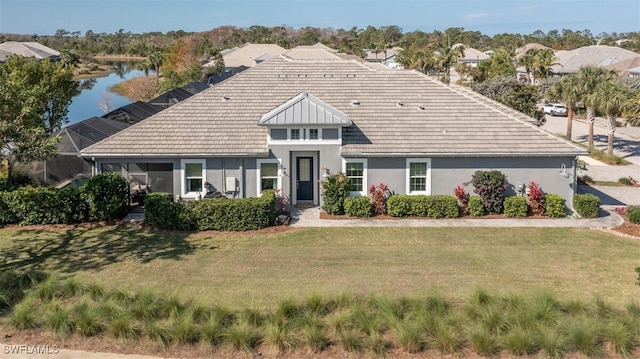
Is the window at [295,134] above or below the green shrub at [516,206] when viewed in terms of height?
above

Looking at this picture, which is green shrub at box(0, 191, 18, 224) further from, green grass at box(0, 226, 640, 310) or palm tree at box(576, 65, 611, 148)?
palm tree at box(576, 65, 611, 148)

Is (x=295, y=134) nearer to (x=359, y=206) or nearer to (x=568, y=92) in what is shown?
(x=359, y=206)

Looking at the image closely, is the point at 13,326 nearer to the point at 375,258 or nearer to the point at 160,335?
the point at 160,335

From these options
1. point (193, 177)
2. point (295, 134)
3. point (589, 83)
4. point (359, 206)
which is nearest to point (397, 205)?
point (359, 206)

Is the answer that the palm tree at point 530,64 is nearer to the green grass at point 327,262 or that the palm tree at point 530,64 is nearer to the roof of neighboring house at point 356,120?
the roof of neighboring house at point 356,120

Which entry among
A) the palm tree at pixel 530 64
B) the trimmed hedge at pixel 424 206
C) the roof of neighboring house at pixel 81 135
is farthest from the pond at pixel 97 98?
the palm tree at pixel 530 64
